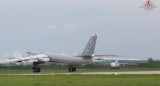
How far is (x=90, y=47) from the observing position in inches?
3260

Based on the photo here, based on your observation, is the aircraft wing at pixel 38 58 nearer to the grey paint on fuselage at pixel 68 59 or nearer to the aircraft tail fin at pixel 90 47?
the grey paint on fuselage at pixel 68 59

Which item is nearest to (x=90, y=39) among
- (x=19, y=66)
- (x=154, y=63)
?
(x=19, y=66)

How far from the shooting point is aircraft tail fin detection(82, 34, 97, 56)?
82.2m

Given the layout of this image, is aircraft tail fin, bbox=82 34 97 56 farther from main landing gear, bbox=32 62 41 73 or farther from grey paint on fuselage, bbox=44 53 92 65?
main landing gear, bbox=32 62 41 73

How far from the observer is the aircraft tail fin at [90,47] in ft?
270
